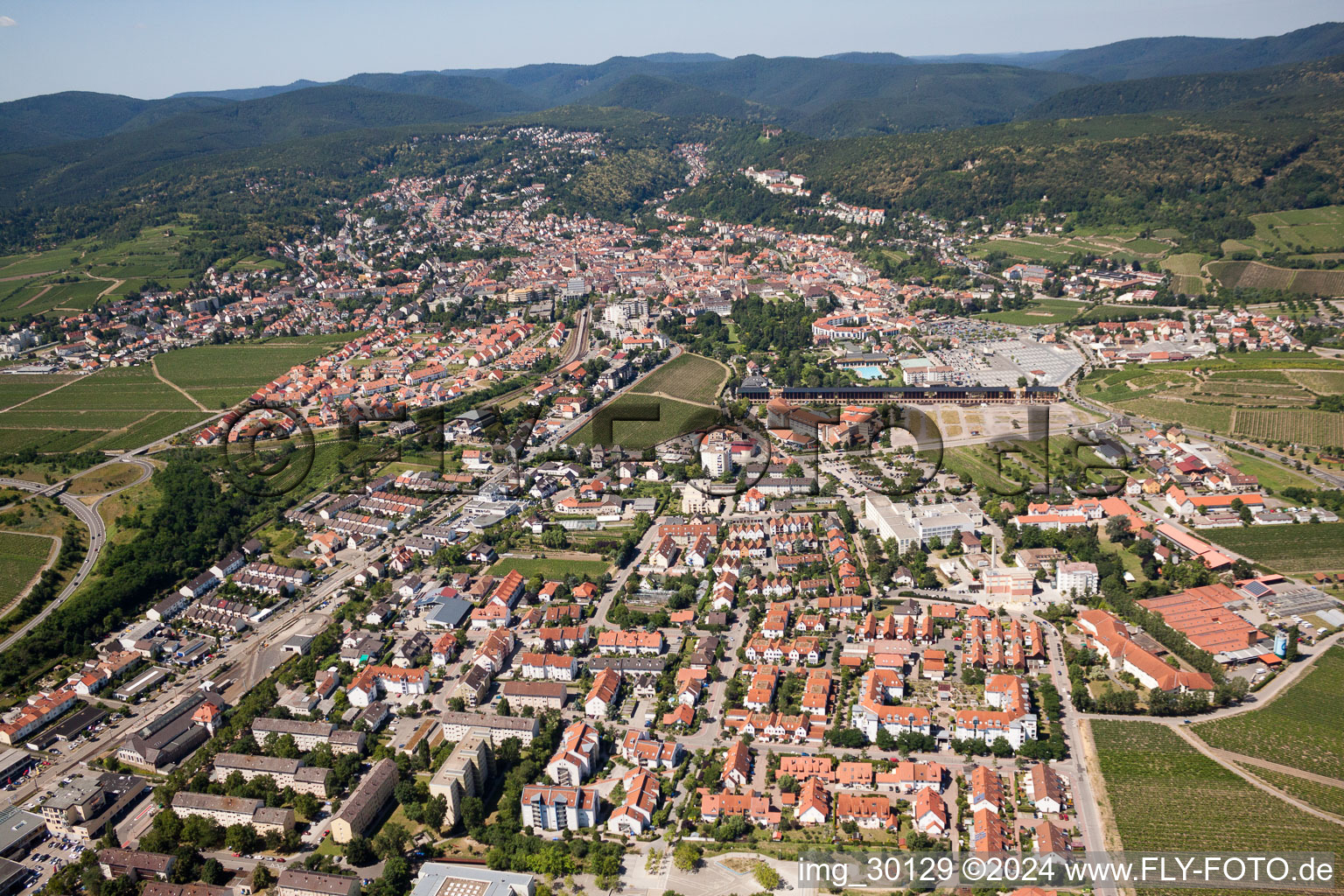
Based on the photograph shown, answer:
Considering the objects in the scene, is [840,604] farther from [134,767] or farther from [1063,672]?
[134,767]

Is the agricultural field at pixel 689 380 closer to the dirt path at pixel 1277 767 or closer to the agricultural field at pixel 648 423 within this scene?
the agricultural field at pixel 648 423

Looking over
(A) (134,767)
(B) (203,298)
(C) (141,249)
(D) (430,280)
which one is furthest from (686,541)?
(C) (141,249)

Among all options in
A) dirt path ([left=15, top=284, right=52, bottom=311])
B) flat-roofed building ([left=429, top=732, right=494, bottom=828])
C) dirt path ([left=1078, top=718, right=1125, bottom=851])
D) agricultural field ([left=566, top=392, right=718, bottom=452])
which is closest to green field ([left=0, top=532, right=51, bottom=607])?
flat-roofed building ([left=429, top=732, right=494, bottom=828])

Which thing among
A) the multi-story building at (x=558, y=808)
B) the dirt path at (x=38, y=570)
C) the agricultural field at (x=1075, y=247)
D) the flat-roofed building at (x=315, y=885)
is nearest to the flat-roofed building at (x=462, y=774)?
the multi-story building at (x=558, y=808)

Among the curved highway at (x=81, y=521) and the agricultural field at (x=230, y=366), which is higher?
the agricultural field at (x=230, y=366)

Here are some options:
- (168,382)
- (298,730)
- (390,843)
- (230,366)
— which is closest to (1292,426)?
(390,843)

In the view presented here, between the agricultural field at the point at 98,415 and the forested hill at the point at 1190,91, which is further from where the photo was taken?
the forested hill at the point at 1190,91

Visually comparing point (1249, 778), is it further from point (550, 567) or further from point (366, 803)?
point (550, 567)
